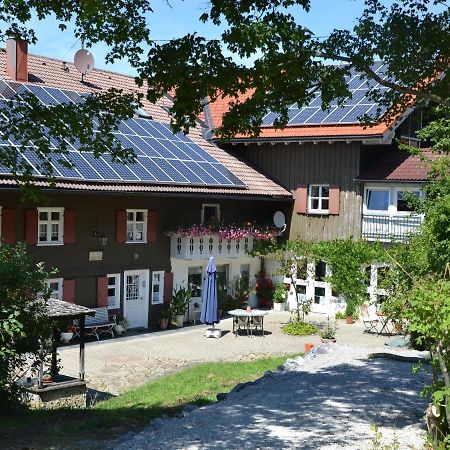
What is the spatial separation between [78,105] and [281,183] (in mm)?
19401

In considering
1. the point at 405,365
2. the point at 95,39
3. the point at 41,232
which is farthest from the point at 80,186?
the point at 95,39

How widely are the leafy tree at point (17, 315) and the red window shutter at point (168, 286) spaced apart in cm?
1290

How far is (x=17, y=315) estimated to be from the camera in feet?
31.8

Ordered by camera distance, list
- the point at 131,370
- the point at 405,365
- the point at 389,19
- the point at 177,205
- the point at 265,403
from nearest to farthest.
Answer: the point at 389,19 → the point at 265,403 → the point at 405,365 → the point at 131,370 → the point at 177,205

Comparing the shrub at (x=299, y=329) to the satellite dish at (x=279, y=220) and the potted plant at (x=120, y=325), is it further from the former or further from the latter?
the satellite dish at (x=279, y=220)

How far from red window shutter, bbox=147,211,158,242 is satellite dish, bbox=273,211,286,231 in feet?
20.7

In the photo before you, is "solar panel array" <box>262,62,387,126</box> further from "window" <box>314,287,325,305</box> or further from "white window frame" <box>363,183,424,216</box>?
"window" <box>314,287,325,305</box>

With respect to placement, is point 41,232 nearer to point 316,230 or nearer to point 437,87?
point 316,230

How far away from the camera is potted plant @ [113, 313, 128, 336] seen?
21.5 m

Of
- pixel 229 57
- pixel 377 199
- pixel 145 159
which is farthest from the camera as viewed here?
pixel 377 199

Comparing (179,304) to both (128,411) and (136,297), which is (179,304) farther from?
(128,411)

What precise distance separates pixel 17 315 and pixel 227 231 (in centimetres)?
1529

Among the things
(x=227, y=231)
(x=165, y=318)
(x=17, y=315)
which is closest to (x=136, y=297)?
(x=165, y=318)

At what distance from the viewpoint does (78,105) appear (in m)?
8.83
